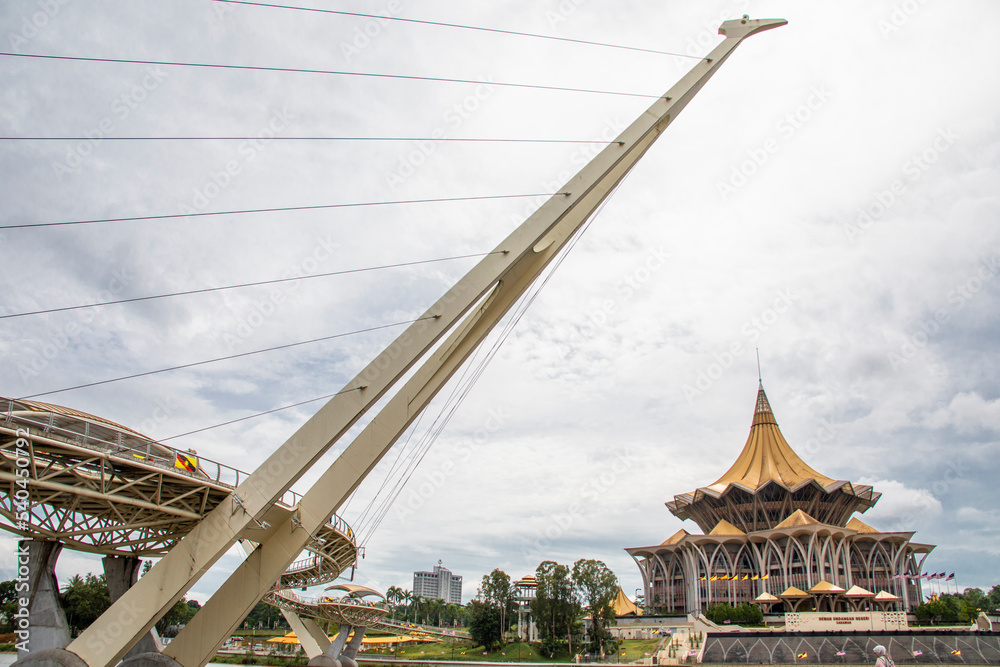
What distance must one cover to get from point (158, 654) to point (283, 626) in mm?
102052

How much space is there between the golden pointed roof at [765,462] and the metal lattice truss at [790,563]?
277 inches

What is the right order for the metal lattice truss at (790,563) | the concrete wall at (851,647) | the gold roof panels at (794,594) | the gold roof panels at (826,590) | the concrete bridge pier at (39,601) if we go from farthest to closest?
1. the metal lattice truss at (790,563)
2. the gold roof panels at (794,594)
3. the gold roof panels at (826,590)
4. the concrete wall at (851,647)
5. the concrete bridge pier at (39,601)

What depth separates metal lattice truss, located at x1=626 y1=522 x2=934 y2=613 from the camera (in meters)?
76.1

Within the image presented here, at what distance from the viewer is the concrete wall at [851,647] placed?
41.5m

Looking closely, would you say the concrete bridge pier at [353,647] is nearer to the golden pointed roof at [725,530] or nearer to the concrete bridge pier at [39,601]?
the concrete bridge pier at [39,601]

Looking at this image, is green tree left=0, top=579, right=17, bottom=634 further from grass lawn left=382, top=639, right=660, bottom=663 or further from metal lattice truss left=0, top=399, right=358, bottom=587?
metal lattice truss left=0, top=399, right=358, bottom=587

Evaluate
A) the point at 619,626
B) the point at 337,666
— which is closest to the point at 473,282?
the point at 337,666

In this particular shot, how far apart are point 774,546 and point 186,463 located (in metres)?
74.4

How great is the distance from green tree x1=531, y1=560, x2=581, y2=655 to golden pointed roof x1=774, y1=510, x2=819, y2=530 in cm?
3338

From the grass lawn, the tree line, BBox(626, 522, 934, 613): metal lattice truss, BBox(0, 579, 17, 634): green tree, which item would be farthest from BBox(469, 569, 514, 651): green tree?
BBox(0, 579, 17, 634): green tree

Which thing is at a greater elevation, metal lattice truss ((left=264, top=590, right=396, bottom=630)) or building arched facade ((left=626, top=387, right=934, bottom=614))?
building arched facade ((left=626, top=387, right=934, bottom=614))
